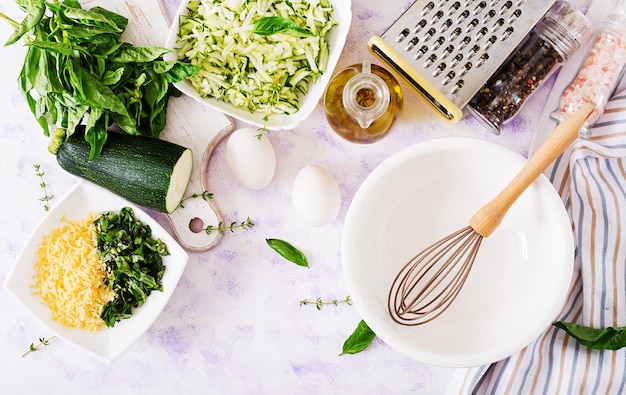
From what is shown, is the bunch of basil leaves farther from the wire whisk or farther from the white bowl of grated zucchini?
the wire whisk

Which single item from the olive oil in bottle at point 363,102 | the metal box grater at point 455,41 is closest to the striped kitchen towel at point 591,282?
the metal box grater at point 455,41

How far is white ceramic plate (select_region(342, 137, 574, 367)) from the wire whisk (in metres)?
0.02

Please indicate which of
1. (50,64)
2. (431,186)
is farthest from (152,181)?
(431,186)

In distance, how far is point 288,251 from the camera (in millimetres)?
1204

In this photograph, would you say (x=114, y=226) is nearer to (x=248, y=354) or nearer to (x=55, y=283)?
(x=55, y=283)

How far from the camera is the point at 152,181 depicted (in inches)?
43.9

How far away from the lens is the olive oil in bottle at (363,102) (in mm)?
Answer: 1099

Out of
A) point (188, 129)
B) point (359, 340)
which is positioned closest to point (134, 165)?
point (188, 129)

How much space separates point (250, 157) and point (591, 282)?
0.70 meters

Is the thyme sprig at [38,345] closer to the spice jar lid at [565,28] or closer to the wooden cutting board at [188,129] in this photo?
the wooden cutting board at [188,129]

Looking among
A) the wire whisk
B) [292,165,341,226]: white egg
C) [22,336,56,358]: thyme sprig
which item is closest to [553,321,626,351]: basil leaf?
the wire whisk

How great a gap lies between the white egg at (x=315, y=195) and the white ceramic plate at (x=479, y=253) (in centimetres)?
11

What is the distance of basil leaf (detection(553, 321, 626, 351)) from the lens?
1.09 metres

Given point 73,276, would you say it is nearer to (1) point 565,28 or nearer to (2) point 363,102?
(2) point 363,102
